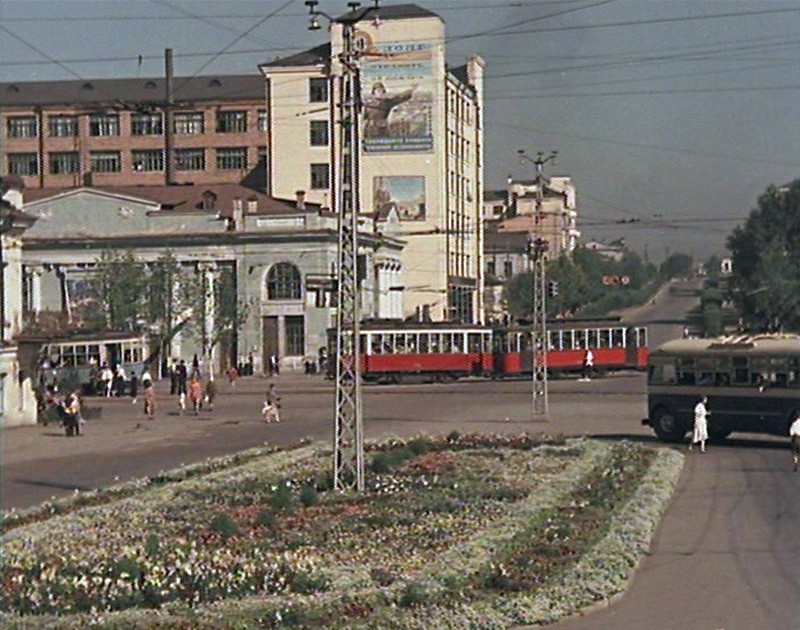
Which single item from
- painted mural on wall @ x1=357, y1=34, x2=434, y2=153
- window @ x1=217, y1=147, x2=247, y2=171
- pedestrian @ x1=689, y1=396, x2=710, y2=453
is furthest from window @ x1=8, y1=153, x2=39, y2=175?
pedestrian @ x1=689, y1=396, x2=710, y2=453

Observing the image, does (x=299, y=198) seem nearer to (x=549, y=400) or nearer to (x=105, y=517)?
(x=549, y=400)

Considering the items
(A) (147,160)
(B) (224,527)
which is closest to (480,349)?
(A) (147,160)

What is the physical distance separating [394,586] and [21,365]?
32.7m

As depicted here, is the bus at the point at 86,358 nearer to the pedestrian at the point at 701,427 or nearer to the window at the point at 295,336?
the window at the point at 295,336

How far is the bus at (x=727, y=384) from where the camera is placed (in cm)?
3195

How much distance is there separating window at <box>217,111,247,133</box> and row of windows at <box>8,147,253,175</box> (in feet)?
5.10

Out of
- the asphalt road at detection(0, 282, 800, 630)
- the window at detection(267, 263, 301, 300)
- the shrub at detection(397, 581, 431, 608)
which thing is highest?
the window at detection(267, 263, 301, 300)

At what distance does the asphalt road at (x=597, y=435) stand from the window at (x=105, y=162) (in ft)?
135

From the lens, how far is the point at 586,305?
345ft

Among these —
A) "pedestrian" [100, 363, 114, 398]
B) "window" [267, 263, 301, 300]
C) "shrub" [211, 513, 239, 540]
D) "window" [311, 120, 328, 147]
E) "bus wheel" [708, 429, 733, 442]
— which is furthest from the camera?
"window" [311, 120, 328, 147]

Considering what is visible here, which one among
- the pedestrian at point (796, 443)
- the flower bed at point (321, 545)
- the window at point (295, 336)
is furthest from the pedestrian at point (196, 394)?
the window at point (295, 336)

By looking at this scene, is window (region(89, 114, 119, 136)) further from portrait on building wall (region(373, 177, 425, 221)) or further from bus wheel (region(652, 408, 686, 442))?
bus wheel (region(652, 408, 686, 442))

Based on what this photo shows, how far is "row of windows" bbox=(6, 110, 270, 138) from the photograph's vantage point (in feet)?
339

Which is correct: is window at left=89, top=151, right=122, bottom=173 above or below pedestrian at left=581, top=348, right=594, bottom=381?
above
